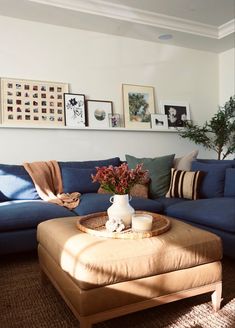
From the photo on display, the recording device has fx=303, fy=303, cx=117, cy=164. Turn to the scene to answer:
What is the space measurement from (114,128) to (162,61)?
1289mm

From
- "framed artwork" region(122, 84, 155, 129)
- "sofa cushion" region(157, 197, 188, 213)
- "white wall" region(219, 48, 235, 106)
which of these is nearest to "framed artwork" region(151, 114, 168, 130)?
"framed artwork" region(122, 84, 155, 129)

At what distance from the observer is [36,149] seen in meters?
3.65

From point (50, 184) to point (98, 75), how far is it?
1.63 metres

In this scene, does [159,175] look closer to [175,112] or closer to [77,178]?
[77,178]

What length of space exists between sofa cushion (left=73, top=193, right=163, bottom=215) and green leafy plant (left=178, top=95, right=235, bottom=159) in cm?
174

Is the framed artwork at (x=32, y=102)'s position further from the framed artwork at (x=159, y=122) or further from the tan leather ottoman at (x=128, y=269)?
the tan leather ottoman at (x=128, y=269)

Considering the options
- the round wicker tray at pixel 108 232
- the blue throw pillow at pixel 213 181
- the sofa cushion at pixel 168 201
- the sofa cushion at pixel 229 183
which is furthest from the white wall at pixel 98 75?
the round wicker tray at pixel 108 232

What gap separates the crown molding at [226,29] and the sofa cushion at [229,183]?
2008 millimetres

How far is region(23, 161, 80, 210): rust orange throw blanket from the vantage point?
3025 millimetres

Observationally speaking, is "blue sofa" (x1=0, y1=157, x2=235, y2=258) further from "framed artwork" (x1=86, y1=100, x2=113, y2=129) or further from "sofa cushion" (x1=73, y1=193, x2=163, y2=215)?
"framed artwork" (x1=86, y1=100, x2=113, y2=129)

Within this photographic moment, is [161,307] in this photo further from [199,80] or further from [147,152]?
[199,80]

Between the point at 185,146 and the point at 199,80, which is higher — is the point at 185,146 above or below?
below

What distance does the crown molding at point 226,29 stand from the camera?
12.8 ft

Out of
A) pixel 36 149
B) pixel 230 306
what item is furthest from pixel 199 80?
pixel 230 306
